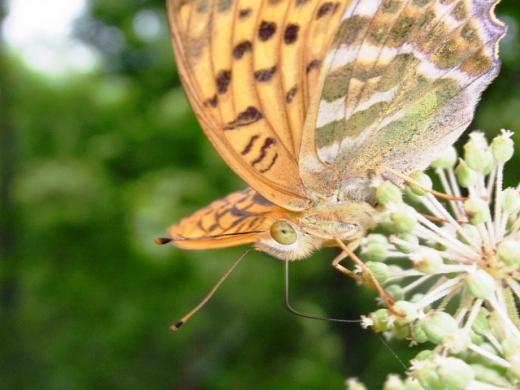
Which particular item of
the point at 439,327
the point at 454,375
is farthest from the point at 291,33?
the point at 454,375

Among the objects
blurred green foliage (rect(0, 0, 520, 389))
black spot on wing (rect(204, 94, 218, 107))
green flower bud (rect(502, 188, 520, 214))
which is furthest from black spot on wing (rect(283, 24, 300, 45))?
blurred green foliage (rect(0, 0, 520, 389))

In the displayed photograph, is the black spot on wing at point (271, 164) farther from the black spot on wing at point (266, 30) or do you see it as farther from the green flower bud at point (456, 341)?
the green flower bud at point (456, 341)

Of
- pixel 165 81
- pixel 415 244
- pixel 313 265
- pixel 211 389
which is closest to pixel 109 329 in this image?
pixel 211 389

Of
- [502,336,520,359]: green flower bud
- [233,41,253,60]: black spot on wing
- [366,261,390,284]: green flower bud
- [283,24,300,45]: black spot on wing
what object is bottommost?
[502,336,520,359]: green flower bud

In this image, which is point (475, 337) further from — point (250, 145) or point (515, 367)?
point (250, 145)

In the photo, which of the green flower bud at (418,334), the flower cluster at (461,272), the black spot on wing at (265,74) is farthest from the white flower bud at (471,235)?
the black spot on wing at (265,74)

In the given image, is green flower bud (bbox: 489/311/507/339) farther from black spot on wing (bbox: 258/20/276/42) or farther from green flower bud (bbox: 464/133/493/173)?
black spot on wing (bbox: 258/20/276/42)
